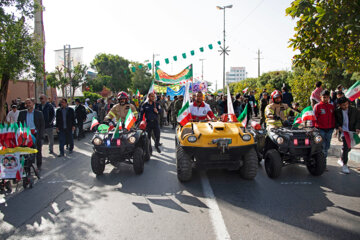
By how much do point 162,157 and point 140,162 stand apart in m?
2.24

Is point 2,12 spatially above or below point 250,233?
above

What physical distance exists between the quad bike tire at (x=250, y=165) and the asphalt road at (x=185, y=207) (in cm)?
14

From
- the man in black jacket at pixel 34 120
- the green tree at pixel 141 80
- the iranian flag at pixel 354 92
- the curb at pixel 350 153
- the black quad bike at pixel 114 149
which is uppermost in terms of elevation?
the green tree at pixel 141 80

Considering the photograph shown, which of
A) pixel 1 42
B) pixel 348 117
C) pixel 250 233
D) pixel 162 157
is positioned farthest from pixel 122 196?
pixel 1 42

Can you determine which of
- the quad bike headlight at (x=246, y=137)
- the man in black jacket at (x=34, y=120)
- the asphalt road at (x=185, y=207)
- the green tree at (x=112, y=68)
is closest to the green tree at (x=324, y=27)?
the quad bike headlight at (x=246, y=137)

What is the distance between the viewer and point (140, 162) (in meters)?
6.95

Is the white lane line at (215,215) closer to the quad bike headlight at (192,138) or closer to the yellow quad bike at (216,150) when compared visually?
the yellow quad bike at (216,150)

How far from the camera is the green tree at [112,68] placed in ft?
191

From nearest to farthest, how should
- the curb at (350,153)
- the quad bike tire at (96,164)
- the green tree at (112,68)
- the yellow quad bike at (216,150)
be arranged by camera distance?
the yellow quad bike at (216,150) < the quad bike tire at (96,164) < the curb at (350,153) < the green tree at (112,68)

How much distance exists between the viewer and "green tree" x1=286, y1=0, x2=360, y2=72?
5.10 metres

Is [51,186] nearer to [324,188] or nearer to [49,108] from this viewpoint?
[49,108]

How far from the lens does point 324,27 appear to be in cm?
560

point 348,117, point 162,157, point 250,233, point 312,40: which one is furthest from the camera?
point 162,157

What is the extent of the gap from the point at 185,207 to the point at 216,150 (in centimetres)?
148
